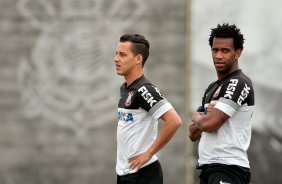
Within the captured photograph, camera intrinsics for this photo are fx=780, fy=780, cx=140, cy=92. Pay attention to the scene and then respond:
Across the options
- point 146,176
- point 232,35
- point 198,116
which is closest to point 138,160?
point 146,176

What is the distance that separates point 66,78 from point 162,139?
625cm

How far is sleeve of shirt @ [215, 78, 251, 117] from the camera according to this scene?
607cm

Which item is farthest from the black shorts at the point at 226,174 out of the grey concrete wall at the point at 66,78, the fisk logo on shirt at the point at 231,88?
the grey concrete wall at the point at 66,78

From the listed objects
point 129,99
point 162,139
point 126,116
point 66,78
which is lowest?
point 66,78

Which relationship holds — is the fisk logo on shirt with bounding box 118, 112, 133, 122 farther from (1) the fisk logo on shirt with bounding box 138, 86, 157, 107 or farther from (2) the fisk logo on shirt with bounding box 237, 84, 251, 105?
(2) the fisk logo on shirt with bounding box 237, 84, 251, 105

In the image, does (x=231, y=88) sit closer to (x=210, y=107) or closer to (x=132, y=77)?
(x=210, y=107)

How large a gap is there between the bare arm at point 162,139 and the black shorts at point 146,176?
0.10 m

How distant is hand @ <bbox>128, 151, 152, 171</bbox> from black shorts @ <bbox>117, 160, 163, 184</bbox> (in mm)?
82

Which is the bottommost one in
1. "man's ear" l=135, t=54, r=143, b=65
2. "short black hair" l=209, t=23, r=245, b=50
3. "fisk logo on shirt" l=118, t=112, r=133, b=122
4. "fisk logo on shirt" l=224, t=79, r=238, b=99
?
"fisk logo on shirt" l=118, t=112, r=133, b=122

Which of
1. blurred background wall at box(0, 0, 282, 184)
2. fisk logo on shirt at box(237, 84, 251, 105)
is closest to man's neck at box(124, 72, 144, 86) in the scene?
fisk logo on shirt at box(237, 84, 251, 105)

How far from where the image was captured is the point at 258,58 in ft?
40.5

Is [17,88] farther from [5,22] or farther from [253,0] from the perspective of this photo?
[253,0]

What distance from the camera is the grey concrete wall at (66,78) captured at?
40.9ft

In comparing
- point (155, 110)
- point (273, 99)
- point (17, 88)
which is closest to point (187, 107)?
point (273, 99)
